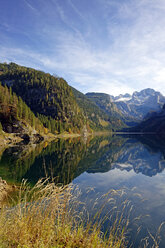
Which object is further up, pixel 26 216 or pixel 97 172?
pixel 26 216

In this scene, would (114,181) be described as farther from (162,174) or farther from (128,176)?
(162,174)

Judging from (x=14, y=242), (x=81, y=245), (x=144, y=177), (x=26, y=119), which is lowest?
(x=144, y=177)

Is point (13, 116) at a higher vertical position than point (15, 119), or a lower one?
higher

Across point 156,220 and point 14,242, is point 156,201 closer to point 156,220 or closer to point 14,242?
point 156,220

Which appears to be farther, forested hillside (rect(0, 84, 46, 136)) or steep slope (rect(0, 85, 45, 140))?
steep slope (rect(0, 85, 45, 140))

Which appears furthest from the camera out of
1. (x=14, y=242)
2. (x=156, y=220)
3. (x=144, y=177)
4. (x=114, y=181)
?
(x=144, y=177)

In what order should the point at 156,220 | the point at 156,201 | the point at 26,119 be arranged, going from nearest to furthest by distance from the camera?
the point at 156,220, the point at 156,201, the point at 26,119

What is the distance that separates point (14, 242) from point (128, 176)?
29.3 m

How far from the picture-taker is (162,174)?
1287 inches

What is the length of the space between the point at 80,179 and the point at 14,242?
23617 mm

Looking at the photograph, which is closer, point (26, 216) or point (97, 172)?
point (26, 216)

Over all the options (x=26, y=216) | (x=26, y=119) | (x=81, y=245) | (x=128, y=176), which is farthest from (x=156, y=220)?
(x=26, y=119)

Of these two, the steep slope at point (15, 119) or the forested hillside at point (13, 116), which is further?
the steep slope at point (15, 119)

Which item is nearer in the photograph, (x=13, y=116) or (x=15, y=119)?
(x=15, y=119)
